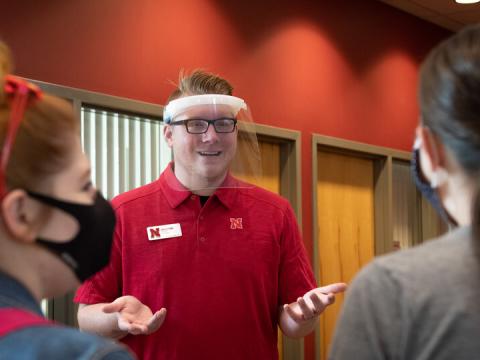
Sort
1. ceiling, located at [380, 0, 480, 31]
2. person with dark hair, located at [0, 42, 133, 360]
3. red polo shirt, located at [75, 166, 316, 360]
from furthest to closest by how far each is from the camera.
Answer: ceiling, located at [380, 0, 480, 31], red polo shirt, located at [75, 166, 316, 360], person with dark hair, located at [0, 42, 133, 360]

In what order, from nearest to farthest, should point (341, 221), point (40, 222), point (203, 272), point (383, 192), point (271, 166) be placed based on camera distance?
1. point (40, 222)
2. point (203, 272)
3. point (271, 166)
4. point (341, 221)
5. point (383, 192)

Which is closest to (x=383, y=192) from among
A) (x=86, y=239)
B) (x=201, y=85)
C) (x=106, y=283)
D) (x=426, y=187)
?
(x=201, y=85)

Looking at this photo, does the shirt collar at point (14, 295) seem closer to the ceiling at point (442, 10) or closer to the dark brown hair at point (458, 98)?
the dark brown hair at point (458, 98)

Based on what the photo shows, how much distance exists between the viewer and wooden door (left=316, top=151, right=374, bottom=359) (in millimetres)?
4461

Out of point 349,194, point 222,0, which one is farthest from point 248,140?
point 349,194

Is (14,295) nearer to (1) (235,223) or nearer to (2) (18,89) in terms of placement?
(2) (18,89)

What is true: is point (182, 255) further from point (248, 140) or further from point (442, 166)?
point (442, 166)

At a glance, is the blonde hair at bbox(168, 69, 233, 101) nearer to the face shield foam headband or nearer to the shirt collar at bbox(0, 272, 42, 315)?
the face shield foam headband

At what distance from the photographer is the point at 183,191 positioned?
202 cm

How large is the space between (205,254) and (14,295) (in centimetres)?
105

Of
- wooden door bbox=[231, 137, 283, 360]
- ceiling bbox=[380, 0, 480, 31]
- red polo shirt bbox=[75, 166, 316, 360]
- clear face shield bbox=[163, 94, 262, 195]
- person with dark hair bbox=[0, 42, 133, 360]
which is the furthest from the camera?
ceiling bbox=[380, 0, 480, 31]

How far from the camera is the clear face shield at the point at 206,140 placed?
199 cm

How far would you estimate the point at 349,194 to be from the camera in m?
4.77

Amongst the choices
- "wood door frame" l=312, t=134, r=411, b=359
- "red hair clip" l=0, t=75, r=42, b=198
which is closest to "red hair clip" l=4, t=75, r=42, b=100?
"red hair clip" l=0, t=75, r=42, b=198
